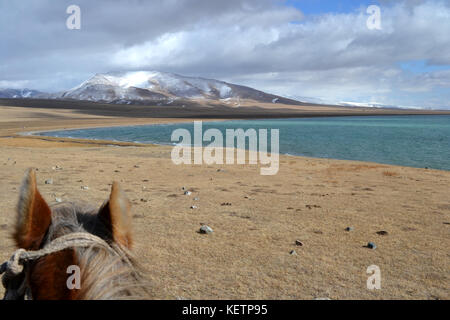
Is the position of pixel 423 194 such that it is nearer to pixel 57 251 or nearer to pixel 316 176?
pixel 316 176

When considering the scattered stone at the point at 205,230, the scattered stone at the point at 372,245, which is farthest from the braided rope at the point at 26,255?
the scattered stone at the point at 372,245

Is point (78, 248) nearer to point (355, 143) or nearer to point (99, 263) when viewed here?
point (99, 263)

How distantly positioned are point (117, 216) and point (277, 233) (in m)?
4.84

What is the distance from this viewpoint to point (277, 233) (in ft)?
19.7

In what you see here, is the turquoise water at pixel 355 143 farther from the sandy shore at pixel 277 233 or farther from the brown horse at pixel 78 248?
the brown horse at pixel 78 248

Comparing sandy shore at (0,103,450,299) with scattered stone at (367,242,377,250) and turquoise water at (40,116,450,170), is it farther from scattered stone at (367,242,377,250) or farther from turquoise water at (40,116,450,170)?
turquoise water at (40,116,450,170)

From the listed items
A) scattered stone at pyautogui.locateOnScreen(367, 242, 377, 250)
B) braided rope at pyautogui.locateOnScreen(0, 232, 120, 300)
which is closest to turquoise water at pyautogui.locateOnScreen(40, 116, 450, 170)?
scattered stone at pyautogui.locateOnScreen(367, 242, 377, 250)

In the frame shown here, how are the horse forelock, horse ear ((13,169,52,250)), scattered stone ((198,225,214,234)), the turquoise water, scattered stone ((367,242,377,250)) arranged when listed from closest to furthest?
the horse forelock < horse ear ((13,169,52,250)) < scattered stone ((367,242,377,250)) < scattered stone ((198,225,214,234)) < the turquoise water

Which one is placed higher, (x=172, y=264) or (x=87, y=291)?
(x=87, y=291)

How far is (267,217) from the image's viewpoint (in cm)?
704

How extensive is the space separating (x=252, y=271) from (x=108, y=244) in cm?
329

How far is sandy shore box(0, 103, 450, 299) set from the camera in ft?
13.5
